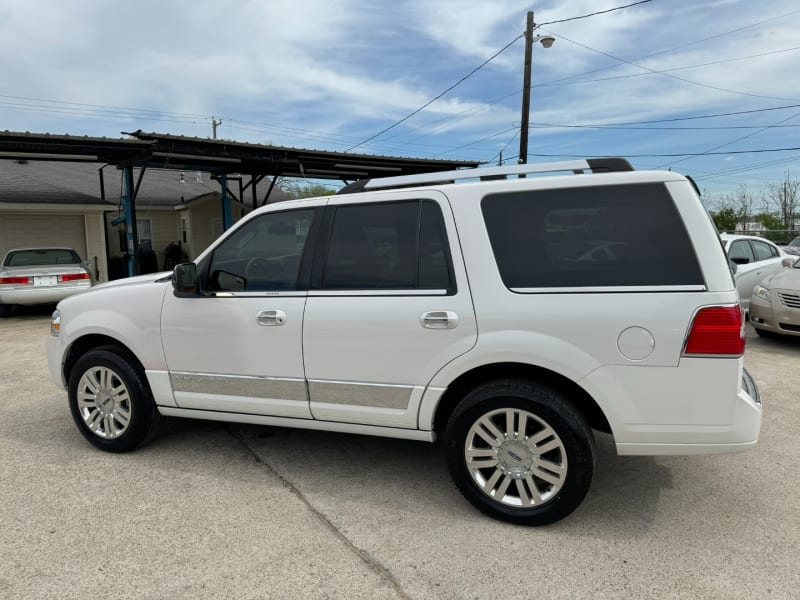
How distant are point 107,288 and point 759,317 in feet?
27.5

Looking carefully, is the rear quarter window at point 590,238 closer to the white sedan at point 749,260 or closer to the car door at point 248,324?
the car door at point 248,324

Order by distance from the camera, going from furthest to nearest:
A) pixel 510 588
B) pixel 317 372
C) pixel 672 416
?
pixel 317 372 → pixel 672 416 → pixel 510 588

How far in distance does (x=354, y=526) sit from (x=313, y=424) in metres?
0.75

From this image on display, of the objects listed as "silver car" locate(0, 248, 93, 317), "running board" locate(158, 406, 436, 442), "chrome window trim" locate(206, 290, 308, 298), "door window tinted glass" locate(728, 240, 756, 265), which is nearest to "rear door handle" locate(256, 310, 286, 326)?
"chrome window trim" locate(206, 290, 308, 298)

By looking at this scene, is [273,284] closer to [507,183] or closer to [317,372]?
[317,372]

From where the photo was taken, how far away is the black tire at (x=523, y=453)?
9.73 ft

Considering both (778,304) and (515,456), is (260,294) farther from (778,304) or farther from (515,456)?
(778,304)

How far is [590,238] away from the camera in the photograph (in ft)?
9.71

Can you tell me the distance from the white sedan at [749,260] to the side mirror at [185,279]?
8.97 m

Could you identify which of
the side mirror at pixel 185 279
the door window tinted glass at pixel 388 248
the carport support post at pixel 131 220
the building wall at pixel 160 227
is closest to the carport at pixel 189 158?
the carport support post at pixel 131 220

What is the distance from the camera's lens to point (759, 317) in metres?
8.09

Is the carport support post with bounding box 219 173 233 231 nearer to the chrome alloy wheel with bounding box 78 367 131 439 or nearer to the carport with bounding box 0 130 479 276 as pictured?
the carport with bounding box 0 130 479 276

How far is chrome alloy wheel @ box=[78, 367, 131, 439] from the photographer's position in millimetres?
4125

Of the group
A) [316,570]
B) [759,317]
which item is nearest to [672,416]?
[316,570]
